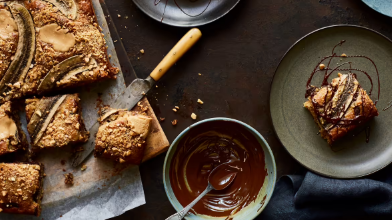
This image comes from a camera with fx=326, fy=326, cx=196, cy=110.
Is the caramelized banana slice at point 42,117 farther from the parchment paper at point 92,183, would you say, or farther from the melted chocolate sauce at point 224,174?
the melted chocolate sauce at point 224,174

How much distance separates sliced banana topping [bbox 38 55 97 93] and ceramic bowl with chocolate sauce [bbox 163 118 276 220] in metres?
1.01

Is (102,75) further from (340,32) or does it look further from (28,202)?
(340,32)

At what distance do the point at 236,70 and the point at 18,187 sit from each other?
207 cm

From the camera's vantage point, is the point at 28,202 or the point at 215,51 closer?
the point at 28,202

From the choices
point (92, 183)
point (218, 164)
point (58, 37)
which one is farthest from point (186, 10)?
point (92, 183)

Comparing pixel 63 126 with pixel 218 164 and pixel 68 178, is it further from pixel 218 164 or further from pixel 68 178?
pixel 218 164

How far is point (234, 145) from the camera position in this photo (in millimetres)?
2781

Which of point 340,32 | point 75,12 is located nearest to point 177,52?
point 75,12

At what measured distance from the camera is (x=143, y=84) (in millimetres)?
2783

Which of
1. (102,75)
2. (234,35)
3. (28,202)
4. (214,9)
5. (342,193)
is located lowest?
(28,202)

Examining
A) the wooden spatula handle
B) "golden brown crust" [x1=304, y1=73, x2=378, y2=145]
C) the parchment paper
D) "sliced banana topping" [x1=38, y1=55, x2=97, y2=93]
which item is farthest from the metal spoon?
"sliced banana topping" [x1=38, y1=55, x2=97, y2=93]

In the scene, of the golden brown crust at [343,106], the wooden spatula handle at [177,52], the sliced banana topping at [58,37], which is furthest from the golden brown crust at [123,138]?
the golden brown crust at [343,106]

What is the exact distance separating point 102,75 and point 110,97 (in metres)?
0.23

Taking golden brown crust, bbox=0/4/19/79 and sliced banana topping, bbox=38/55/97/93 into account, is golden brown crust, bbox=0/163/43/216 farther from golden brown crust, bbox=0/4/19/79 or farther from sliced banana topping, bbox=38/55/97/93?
golden brown crust, bbox=0/4/19/79
